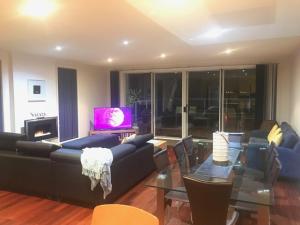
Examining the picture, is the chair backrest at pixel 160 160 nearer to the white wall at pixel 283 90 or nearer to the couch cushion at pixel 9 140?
the couch cushion at pixel 9 140

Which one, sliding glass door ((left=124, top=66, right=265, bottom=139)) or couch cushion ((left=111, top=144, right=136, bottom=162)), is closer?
couch cushion ((left=111, top=144, right=136, bottom=162))

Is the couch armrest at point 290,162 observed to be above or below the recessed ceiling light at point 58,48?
below

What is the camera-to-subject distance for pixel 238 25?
3.27 metres

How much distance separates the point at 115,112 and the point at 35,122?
2.13 m

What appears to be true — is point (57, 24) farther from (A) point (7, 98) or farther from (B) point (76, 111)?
(B) point (76, 111)

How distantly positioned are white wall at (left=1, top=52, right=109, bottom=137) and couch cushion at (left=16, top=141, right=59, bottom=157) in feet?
6.29

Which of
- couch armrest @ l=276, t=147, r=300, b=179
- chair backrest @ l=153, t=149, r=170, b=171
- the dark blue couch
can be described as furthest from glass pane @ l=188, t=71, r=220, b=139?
chair backrest @ l=153, t=149, r=170, b=171

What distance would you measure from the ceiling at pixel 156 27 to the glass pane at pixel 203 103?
1778 millimetres

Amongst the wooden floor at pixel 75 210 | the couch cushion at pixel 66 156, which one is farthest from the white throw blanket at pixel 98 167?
the wooden floor at pixel 75 210

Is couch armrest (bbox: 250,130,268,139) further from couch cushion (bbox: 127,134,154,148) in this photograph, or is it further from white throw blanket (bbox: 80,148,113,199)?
white throw blanket (bbox: 80,148,113,199)

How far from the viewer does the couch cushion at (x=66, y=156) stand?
3.15 m

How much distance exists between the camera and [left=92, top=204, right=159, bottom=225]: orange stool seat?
1354 millimetres

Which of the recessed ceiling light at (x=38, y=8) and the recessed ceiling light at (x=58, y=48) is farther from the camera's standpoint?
the recessed ceiling light at (x=58, y=48)

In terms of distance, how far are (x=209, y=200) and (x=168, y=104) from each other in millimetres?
5674
